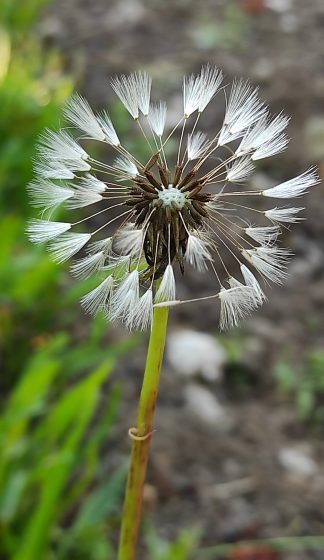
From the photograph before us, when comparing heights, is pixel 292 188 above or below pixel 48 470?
above

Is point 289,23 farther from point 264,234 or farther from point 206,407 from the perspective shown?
point 264,234

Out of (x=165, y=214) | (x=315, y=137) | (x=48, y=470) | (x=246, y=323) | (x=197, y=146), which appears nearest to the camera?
(x=165, y=214)

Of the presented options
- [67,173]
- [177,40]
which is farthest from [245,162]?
[177,40]

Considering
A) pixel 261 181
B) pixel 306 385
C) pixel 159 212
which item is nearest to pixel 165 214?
pixel 159 212

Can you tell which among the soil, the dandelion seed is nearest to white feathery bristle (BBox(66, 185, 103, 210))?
the dandelion seed

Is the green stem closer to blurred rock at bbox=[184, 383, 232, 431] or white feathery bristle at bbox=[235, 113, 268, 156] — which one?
white feathery bristle at bbox=[235, 113, 268, 156]

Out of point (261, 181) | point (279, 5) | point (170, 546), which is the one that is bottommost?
point (170, 546)
